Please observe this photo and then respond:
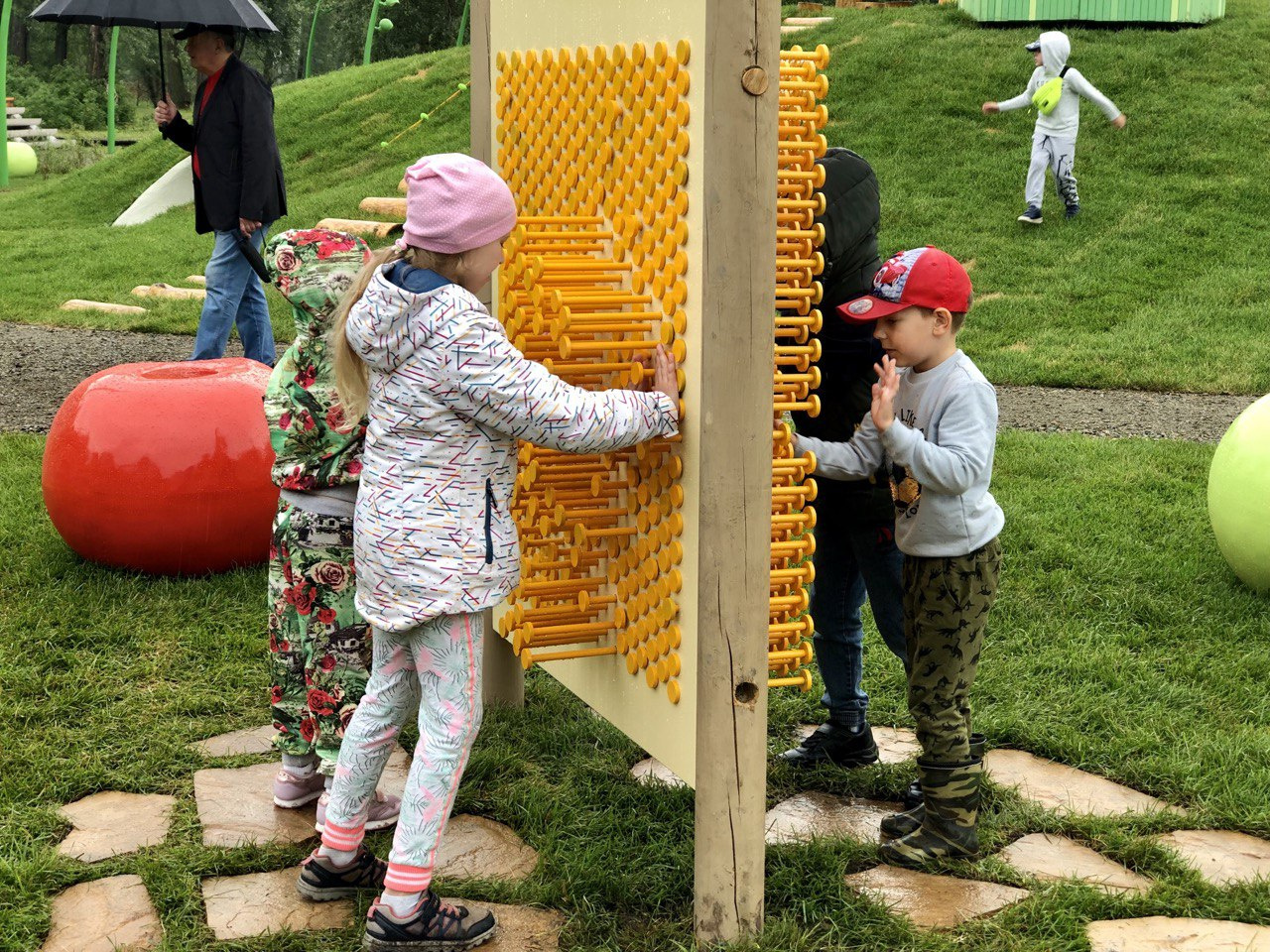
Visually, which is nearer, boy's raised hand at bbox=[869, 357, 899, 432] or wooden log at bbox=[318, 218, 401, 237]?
boy's raised hand at bbox=[869, 357, 899, 432]

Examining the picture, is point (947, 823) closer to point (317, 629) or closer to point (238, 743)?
point (317, 629)

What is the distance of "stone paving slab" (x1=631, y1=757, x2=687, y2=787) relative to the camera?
13.2ft

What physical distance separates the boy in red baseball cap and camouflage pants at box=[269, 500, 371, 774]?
1.29 meters

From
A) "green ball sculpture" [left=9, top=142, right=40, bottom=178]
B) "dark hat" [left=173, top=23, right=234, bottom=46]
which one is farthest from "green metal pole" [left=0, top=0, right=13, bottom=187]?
"dark hat" [left=173, top=23, right=234, bottom=46]

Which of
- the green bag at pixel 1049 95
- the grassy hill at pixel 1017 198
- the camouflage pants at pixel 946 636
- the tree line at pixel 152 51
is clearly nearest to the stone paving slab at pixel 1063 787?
the camouflage pants at pixel 946 636

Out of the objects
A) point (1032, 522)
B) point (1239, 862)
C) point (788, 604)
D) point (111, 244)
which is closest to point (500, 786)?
point (788, 604)

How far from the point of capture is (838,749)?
4.17 meters

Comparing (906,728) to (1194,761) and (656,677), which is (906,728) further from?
(656,677)

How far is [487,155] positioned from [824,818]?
2.21 m

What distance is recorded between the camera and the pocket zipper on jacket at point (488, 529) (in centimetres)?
309

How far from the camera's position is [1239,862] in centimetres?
352

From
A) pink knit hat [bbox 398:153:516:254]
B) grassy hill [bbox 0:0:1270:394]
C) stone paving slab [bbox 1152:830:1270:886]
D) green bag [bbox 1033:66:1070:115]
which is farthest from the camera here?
green bag [bbox 1033:66:1070:115]

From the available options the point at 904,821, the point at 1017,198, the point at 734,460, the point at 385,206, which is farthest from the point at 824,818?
A: the point at 385,206

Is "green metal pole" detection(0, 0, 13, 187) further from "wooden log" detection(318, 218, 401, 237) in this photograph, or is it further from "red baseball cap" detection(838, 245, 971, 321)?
Answer: "red baseball cap" detection(838, 245, 971, 321)
